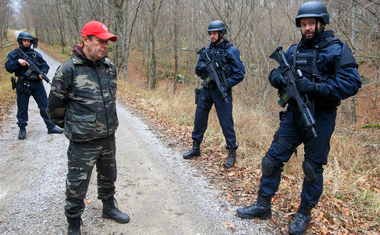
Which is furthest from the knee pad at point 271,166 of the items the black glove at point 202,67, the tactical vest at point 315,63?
the black glove at point 202,67

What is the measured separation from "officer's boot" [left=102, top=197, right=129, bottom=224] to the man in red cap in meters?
0.36

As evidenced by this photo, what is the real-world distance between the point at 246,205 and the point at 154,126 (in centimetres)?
404

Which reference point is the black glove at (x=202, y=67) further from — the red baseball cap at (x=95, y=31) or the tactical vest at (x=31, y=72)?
the tactical vest at (x=31, y=72)

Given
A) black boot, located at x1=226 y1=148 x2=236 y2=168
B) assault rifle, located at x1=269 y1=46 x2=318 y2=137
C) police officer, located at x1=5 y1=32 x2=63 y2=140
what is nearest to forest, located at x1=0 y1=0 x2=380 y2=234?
black boot, located at x1=226 y1=148 x2=236 y2=168

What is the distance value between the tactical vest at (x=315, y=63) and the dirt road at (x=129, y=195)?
162cm

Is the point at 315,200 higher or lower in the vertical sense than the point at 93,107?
lower

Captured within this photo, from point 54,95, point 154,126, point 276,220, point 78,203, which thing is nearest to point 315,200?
point 276,220

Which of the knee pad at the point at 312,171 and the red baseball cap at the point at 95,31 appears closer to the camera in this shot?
the red baseball cap at the point at 95,31

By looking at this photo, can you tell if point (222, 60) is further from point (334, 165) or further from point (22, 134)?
point (22, 134)

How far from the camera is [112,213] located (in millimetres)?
2740

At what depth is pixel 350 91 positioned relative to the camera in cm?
234

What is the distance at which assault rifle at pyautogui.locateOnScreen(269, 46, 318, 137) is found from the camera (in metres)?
2.41

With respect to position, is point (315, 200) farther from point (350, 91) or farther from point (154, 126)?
point (154, 126)

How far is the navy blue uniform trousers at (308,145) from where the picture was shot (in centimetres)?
253
